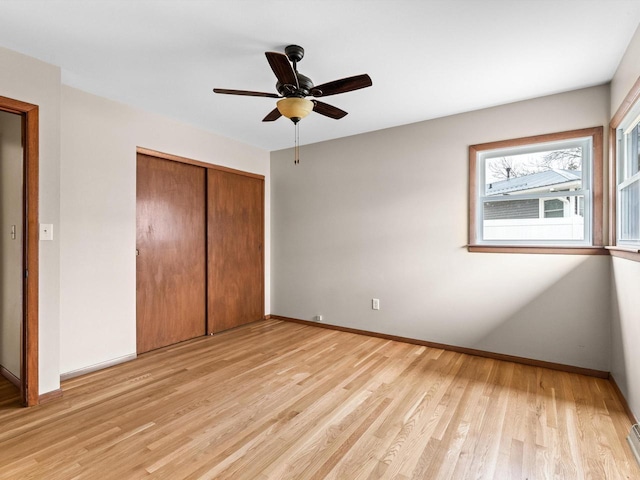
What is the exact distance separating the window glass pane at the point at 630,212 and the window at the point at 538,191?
234mm

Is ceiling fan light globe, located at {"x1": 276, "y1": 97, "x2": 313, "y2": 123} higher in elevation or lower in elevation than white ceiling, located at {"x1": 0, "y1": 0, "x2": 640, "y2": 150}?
lower

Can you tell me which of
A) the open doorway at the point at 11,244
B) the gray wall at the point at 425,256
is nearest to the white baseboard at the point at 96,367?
the open doorway at the point at 11,244

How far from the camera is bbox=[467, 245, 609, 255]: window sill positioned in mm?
2760

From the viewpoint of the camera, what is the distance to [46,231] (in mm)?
2359

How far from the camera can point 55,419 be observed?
211 cm

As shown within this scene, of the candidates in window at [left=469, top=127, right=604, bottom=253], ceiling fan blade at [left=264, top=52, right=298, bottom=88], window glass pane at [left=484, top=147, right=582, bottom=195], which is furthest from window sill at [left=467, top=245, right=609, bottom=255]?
ceiling fan blade at [left=264, top=52, right=298, bottom=88]

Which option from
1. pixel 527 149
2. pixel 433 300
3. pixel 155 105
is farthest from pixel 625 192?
pixel 155 105

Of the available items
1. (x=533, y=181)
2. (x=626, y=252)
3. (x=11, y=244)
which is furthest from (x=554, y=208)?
(x=11, y=244)

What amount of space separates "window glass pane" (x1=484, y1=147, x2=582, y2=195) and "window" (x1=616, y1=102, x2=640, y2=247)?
1.28ft

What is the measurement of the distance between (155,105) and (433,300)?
3.40m

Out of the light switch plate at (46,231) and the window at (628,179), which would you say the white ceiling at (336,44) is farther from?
the light switch plate at (46,231)

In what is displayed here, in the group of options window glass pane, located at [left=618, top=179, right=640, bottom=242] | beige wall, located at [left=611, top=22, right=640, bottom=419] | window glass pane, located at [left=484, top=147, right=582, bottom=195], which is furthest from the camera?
window glass pane, located at [left=484, top=147, right=582, bottom=195]

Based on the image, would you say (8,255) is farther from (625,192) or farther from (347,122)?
(625,192)

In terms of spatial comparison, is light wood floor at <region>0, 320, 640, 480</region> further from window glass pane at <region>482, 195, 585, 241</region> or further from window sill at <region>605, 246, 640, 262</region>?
window glass pane at <region>482, 195, 585, 241</region>
